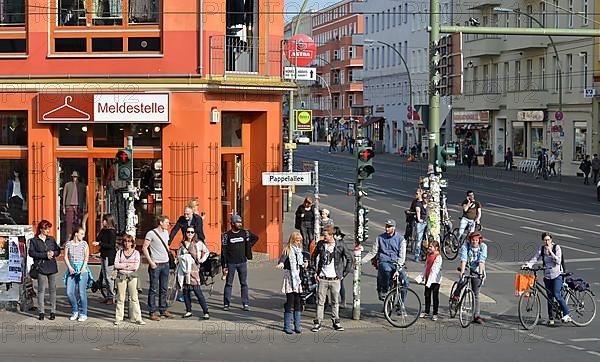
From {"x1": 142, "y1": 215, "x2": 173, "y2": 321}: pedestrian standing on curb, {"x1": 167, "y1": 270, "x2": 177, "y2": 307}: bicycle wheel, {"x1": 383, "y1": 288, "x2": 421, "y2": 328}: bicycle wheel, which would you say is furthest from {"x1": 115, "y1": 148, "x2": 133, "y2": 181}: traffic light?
{"x1": 383, "y1": 288, "x2": 421, "y2": 328}: bicycle wheel

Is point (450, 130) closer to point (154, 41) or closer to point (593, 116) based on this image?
point (593, 116)

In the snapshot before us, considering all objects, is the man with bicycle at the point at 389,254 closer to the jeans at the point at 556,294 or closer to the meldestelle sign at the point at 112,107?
the jeans at the point at 556,294

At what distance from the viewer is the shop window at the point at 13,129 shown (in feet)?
76.6

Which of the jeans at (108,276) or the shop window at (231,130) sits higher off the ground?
the shop window at (231,130)

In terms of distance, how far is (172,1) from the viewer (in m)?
22.7

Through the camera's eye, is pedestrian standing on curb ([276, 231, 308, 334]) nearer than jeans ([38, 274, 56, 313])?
Yes

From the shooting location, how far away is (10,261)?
1788cm

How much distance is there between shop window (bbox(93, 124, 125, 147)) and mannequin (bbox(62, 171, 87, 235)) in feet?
3.09

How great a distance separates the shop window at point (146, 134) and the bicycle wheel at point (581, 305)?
1014 centimetres

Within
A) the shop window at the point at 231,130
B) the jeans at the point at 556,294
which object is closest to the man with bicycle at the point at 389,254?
the jeans at the point at 556,294

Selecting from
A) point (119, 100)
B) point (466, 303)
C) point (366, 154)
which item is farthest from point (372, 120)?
point (466, 303)

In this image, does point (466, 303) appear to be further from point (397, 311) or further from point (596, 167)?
point (596, 167)

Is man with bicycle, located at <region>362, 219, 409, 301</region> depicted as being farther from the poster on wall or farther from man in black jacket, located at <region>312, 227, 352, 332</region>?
the poster on wall

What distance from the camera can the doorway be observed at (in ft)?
79.0
